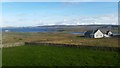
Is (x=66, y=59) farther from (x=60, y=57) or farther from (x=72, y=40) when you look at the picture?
(x=72, y=40)

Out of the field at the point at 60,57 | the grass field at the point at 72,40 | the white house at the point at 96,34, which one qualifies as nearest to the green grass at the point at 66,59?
the field at the point at 60,57

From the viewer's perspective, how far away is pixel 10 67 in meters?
17.4

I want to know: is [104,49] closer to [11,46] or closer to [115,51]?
[115,51]

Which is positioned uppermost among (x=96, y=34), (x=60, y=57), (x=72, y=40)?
(x=60, y=57)

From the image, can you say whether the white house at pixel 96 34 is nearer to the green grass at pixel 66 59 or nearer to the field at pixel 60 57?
the field at pixel 60 57

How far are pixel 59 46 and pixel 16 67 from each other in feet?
50.8

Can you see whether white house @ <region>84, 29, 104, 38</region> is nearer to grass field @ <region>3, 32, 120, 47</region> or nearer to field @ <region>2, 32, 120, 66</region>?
grass field @ <region>3, 32, 120, 47</region>


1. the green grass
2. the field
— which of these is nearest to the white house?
the field

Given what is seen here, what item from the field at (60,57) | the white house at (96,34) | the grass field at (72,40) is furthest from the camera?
the white house at (96,34)

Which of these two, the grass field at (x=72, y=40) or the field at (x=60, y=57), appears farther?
the grass field at (x=72, y=40)

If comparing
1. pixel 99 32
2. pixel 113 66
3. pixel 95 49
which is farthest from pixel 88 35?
pixel 113 66

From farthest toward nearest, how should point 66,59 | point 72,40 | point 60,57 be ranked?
point 72,40 → point 60,57 → point 66,59

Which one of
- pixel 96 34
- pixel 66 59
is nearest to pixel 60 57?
pixel 66 59

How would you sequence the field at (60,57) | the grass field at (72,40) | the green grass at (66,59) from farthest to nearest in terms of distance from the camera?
the grass field at (72,40)
the field at (60,57)
the green grass at (66,59)
